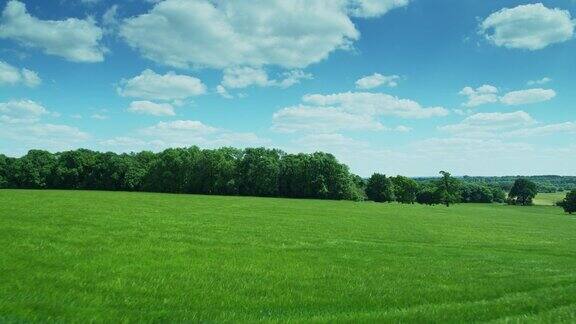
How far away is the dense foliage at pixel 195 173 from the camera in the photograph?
136875 millimetres

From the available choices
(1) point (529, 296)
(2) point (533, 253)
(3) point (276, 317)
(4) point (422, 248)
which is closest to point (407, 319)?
(3) point (276, 317)

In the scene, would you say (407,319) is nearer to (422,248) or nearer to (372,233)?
(422,248)

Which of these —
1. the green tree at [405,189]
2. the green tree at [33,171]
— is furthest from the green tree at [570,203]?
the green tree at [33,171]

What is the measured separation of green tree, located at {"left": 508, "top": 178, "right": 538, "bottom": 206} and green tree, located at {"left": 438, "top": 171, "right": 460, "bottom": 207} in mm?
36008

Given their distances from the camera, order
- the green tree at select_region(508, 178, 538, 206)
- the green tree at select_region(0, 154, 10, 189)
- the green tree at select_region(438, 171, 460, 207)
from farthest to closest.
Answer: the green tree at select_region(508, 178, 538, 206), the green tree at select_region(438, 171, 460, 207), the green tree at select_region(0, 154, 10, 189)

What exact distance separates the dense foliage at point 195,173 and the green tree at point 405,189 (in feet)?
136

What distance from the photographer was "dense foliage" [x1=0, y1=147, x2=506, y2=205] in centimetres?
13688

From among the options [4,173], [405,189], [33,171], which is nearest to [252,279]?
[33,171]

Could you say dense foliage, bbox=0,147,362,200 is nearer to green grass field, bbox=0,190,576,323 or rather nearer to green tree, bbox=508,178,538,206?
green tree, bbox=508,178,538,206

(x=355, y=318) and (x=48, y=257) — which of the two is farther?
(x=48, y=257)

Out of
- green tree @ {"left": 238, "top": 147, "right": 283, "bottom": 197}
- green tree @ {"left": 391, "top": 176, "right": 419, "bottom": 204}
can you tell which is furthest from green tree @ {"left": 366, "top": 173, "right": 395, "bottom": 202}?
green tree @ {"left": 238, "top": 147, "right": 283, "bottom": 197}

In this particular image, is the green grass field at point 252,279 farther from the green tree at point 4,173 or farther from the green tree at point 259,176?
the green tree at point 4,173

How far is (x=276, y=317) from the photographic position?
12.0 m

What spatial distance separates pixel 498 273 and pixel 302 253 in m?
9.52
